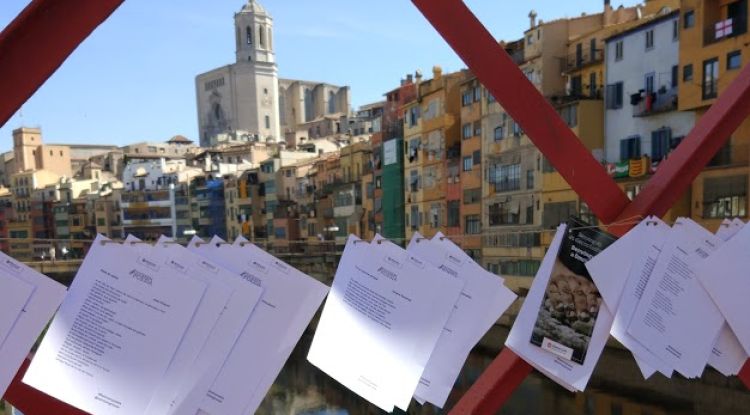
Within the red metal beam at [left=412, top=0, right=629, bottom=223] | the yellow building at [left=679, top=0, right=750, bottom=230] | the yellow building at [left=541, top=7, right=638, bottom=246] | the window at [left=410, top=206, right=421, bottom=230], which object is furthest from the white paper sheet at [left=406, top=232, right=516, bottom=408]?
the window at [left=410, top=206, right=421, bottom=230]

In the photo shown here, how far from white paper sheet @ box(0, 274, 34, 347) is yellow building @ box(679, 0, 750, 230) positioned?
16211 mm

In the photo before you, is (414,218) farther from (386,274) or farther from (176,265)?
(176,265)

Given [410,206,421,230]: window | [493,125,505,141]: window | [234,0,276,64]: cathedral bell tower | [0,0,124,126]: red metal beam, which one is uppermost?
[234,0,276,64]: cathedral bell tower

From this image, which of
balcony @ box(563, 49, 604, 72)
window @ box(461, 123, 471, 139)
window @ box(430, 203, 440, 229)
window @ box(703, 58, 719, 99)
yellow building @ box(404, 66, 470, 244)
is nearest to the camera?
window @ box(703, 58, 719, 99)

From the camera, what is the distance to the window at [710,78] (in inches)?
578

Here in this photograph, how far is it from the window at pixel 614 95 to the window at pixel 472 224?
7.04 m

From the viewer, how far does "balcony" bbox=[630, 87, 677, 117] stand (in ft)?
52.9

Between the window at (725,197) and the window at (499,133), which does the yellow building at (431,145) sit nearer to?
the window at (499,133)

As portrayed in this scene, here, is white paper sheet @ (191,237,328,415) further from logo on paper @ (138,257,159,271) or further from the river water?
the river water

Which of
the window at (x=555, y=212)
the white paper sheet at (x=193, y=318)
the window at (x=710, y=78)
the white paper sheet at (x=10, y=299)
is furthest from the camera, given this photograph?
the window at (x=555, y=212)

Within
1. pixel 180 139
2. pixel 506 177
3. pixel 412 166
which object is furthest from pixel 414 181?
pixel 180 139

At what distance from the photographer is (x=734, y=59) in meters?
14.3

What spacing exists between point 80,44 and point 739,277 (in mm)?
2018

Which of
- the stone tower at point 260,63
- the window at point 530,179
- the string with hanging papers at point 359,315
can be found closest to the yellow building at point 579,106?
the window at point 530,179
